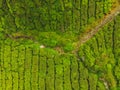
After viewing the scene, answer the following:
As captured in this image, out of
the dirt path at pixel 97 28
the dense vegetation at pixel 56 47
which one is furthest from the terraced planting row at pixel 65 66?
the dirt path at pixel 97 28

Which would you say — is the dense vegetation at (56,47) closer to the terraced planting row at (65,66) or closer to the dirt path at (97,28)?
the terraced planting row at (65,66)

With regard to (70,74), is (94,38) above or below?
above

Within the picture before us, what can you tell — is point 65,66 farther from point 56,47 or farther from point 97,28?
point 97,28

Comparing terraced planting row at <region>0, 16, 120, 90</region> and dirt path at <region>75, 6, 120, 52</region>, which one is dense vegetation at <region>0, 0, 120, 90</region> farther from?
dirt path at <region>75, 6, 120, 52</region>

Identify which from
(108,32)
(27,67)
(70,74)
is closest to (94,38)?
(108,32)

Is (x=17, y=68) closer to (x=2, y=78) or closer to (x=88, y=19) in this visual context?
(x=2, y=78)

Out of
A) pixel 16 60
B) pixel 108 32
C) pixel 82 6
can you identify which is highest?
pixel 82 6
